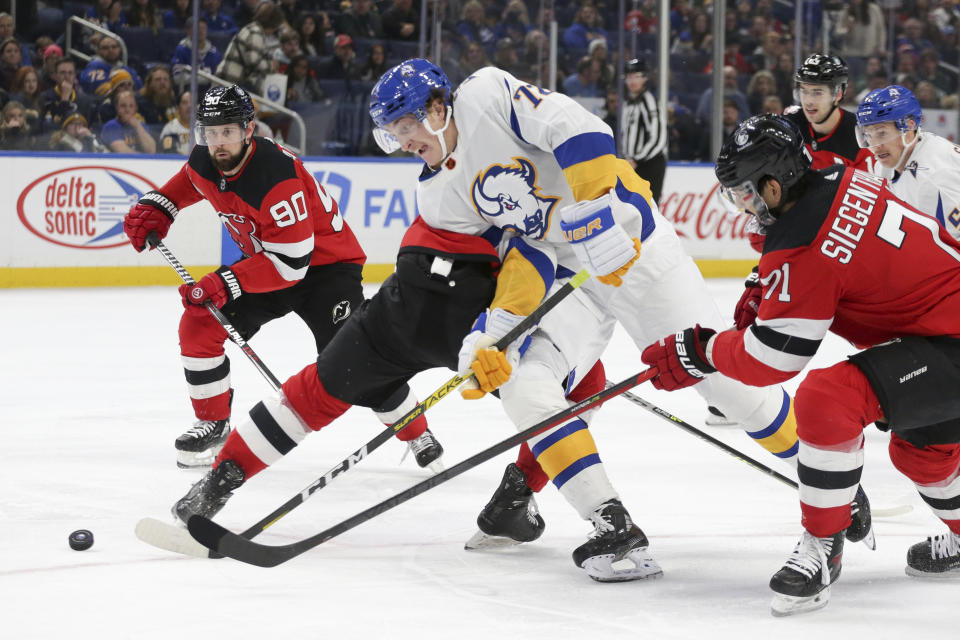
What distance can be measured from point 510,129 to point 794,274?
0.72 m

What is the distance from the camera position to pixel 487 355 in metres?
2.50

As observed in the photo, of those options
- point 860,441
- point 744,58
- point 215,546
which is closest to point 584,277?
point 860,441

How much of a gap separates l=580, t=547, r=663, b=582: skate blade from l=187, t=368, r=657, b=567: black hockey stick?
0.94ft

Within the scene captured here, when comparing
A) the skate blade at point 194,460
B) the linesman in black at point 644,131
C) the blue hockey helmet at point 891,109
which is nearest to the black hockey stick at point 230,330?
the skate blade at point 194,460

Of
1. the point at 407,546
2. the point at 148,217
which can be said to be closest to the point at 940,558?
the point at 407,546

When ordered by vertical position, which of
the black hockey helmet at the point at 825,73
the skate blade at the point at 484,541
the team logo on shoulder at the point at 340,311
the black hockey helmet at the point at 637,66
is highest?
the black hockey helmet at the point at 825,73

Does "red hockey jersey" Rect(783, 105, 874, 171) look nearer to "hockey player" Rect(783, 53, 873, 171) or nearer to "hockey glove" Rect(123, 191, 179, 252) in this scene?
"hockey player" Rect(783, 53, 873, 171)

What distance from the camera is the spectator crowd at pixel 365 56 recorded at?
7.64 metres

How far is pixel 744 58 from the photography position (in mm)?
9578

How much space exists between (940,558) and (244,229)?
2.09 meters

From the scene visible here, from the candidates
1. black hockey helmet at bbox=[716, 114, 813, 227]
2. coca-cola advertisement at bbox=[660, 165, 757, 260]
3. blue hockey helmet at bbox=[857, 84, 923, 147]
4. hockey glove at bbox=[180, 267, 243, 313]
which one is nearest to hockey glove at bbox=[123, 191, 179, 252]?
hockey glove at bbox=[180, 267, 243, 313]

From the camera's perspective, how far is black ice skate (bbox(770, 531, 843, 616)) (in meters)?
2.28

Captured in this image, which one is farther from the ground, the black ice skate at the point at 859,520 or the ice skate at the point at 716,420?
the black ice skate at the point at 859,520

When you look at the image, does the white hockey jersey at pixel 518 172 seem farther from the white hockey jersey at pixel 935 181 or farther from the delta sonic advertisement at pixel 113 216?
the delta sonic advertisement at pixel 113 216
